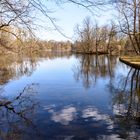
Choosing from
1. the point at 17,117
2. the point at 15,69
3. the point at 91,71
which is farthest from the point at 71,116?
the point at 15,69

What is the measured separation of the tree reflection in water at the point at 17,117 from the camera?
9.14 metres

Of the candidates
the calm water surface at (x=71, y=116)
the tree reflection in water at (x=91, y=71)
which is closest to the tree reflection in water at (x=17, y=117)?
the calm water surface at (x=71, y=116)

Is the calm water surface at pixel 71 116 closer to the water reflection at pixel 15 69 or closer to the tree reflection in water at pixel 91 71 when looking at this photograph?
the tree reflection in water at pixel 91 71

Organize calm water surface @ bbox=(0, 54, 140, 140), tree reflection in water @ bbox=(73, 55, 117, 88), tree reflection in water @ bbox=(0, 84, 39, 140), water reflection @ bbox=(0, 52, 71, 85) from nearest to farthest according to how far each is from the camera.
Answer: calm water surface @ bbox=(0, 54, 140, 140)
tree reflection in water @ bbox=(0, 84, 39, 140)
tree reflection in water @ bbox=(73, 55, 117, 88)
water reflection @ bbox=(0, 52, 71, 85)

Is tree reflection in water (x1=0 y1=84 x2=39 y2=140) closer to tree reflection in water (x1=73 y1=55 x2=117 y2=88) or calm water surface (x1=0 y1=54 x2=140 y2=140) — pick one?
calm water surface (x1=0 y1=54 x2=140 y2=140)

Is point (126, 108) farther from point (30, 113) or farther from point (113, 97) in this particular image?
point (30, 113)

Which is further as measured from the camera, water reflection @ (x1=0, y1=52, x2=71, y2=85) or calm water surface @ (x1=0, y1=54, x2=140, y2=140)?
water reflection @ (x1=0, y1=52, x2=71, y2=85)

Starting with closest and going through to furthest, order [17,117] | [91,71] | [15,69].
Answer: [17,117] < [91,71] < [15,69]

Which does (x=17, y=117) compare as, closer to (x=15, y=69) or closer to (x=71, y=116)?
(x=71, y=116)

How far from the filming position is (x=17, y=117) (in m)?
11.2

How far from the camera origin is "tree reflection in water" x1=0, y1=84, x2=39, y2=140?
9141 mm

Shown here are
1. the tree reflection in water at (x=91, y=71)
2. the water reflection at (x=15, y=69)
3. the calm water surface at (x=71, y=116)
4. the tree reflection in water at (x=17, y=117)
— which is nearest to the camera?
the calm water surface at (x=71, y=116)

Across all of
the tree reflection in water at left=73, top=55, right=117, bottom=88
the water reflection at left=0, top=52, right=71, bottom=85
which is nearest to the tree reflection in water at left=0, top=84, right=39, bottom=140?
the tree reflection in water at left=73, top=55, right=117, bottom=88

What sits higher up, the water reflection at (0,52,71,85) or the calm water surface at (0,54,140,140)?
the calm water surface at (0,54,140,140)
